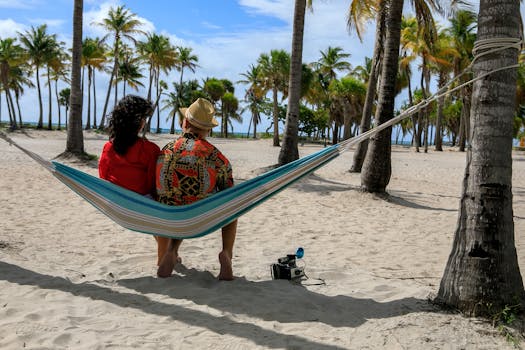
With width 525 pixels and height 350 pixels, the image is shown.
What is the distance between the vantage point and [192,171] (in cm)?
320

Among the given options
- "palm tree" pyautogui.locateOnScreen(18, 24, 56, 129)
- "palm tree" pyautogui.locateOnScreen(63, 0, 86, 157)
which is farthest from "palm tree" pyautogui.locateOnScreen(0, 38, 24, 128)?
"palm tree" pyautogui.locateOnScreen(63, 0, 86, 157)

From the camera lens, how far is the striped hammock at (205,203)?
3055 mm

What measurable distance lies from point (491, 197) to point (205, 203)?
177 centimetres

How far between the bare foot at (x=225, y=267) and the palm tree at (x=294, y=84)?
23.1ft

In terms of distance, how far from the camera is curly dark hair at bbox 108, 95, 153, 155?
3260 millimetres

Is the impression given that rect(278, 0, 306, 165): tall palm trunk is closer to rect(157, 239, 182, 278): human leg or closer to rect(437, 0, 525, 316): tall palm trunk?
rect(157, 239, 182, 278): human leg

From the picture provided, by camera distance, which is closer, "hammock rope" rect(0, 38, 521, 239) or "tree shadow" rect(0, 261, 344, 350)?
"tree shadow" rect(0, 261, 344, 350)

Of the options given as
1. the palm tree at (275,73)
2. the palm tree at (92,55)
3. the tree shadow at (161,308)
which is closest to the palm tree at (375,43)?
the tree shadow at (161,308)

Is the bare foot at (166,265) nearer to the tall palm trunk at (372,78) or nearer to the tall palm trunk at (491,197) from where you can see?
the tall palm trunk at (491,197)

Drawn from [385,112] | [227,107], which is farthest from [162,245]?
[227,107]

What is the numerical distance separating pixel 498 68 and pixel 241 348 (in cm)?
217

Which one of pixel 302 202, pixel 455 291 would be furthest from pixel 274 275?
pixel 302 202

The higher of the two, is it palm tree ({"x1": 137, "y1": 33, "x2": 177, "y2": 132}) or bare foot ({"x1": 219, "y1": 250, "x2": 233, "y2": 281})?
palm tree ({"x1": 137, "y1": 33, "x2": 177, "y2": 132})

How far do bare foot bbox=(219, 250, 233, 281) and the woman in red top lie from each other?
734mm
